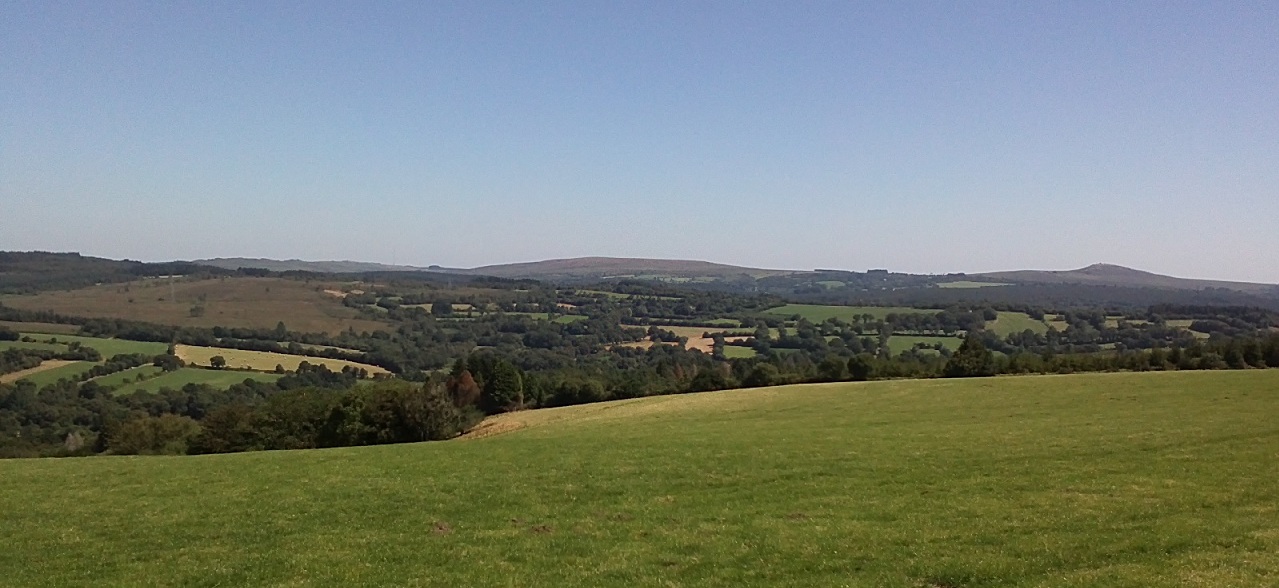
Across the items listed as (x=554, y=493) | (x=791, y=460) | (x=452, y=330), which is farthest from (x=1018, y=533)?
(x=452, y=330)

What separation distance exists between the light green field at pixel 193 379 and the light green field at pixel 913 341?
4196 inches

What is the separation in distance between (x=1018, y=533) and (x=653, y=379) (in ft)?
282

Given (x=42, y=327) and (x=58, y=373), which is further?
(x=42, y=327)

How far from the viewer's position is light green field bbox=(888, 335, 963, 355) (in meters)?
134

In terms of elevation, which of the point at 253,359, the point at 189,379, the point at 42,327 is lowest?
the point at 189,379

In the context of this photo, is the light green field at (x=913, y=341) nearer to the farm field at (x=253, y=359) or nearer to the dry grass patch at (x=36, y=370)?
the farm field at (x=253, y=359)

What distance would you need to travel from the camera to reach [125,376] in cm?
11406

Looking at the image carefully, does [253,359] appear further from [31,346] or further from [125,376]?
[31,346]

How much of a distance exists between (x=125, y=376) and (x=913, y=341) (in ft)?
439

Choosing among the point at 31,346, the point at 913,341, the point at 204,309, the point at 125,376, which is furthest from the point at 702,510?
the point at 204,309

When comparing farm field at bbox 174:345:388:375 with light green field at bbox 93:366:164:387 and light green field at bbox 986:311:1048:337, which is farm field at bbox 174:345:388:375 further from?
light green field at bbox 986:311:1048:337

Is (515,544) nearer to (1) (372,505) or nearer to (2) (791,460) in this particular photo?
(1) (372,505)

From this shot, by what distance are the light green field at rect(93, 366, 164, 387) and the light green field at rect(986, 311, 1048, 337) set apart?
500ft

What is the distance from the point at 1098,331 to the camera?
148875 mm
